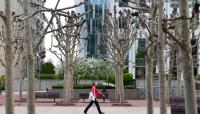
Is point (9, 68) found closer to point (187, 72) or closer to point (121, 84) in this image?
point (187, 72)

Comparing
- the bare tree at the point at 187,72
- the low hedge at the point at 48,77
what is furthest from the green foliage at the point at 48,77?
the bare tree at the point at 187,72

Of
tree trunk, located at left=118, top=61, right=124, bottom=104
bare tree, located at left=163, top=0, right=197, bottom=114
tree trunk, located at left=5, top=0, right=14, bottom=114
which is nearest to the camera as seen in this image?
bare tree, located at left=163, top=0, right=197, bottom=114

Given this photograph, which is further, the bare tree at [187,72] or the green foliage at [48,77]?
the green foliage at [48,77]

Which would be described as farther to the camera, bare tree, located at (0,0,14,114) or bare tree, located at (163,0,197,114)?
bare tree, located at (0,0,14,114)

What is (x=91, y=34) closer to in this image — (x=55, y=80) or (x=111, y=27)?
(x=55, y=80)

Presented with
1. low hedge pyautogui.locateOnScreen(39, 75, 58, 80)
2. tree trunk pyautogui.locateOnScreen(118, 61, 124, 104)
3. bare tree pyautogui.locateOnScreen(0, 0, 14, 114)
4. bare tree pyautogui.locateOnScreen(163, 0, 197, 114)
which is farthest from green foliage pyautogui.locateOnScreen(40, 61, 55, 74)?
bare tree pyautogui.locateOnScreen(163, 0, 197, 114)

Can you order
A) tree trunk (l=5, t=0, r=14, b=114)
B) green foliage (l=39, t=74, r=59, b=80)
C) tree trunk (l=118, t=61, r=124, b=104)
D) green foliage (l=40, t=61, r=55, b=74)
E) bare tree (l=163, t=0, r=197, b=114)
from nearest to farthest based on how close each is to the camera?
bare tree (l=163, t=0, r=197, b=114) < tree trunk (l=5, t=0, r=14, b=114) < tree trunk (l=118, t=61, r=124, b=104) < green foliage (l=39, t=74, r=59, b=80) < green foliage (l=40, t=61, r=55, b=74)

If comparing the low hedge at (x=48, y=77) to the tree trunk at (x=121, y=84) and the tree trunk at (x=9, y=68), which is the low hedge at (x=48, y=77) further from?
the tree trunk at (x=9, y=68)

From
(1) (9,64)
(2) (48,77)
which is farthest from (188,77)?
(2) (48,77)

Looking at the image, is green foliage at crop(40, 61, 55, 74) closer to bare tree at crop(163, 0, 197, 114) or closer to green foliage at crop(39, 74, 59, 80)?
green foliage at crop(39, 74, 59, 80)

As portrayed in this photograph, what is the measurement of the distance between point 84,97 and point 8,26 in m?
31.1

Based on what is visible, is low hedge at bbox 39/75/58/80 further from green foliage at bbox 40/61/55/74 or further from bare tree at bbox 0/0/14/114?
bare tree at bbox 0/0/14/114

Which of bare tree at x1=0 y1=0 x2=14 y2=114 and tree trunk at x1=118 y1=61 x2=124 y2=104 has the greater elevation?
bare tree at x1=0 y1=0 x2=14 y2=114

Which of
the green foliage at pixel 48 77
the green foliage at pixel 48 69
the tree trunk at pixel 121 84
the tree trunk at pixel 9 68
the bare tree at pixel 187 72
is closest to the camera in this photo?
the bare tree at pixel 187 72
